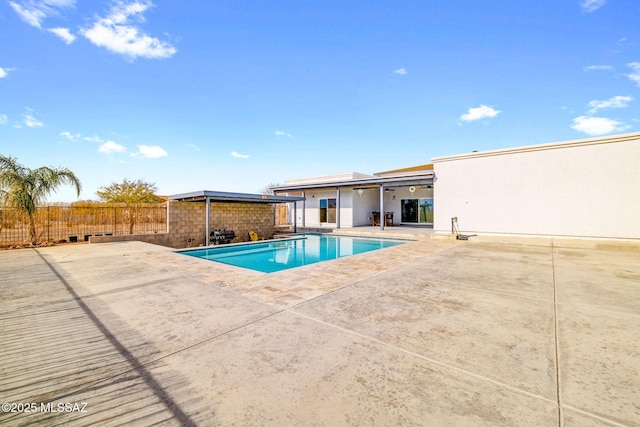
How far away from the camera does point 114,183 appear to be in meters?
20.5

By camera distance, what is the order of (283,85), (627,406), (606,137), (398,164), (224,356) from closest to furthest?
(627,406), (224,356), (606,137), (283,85), (398,164)

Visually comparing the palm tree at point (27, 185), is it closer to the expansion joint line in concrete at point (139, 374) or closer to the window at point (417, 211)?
the expansion joint line in concrete at point (139, 374)

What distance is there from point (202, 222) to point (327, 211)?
349 inches

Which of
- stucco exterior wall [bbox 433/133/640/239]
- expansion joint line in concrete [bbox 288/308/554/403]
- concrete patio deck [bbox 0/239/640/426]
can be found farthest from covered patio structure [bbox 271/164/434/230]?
expansion joint line in concrete [bbox 288/308/554/403]

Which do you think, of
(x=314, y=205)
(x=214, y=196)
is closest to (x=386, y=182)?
(x=314, y=205)

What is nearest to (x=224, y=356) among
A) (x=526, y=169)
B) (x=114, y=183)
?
(x=526, y=169)

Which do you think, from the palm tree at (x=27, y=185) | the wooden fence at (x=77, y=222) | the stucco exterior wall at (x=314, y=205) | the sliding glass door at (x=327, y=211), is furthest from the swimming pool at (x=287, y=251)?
the palm tree at (x=27, y=185)

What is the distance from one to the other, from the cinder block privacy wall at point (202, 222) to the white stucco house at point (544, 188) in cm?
725

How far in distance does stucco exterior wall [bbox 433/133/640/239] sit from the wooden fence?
1472 cm

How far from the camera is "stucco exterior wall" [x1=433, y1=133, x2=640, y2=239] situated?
29.9ft

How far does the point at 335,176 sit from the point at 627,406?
60.0ft

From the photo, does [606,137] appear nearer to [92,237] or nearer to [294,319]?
[294,319]

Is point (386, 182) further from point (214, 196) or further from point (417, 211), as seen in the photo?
point (214, 196)

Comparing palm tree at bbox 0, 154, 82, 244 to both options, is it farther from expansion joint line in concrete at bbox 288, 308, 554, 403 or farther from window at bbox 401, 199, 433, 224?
window at bbox 401, 199, 433, 224
